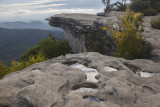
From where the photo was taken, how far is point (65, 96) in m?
5.62

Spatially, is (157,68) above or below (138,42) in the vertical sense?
below

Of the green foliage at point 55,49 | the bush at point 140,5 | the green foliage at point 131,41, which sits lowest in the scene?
the green foliage at point 55,49

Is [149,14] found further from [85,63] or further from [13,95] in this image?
[13,95]

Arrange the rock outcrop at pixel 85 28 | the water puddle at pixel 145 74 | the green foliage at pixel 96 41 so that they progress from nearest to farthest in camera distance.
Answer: the water puddle at pixel 145 74 → the rock outcrop at pixel 85 28 → the green foliage at pixel 96 41

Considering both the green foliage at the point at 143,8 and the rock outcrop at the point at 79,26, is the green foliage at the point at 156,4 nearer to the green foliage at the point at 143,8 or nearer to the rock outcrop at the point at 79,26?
the green foliage at the point at 143,8

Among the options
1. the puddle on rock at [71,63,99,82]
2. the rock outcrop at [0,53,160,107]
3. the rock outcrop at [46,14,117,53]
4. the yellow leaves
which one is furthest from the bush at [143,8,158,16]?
the puddle on rock at [71,63,99,82]

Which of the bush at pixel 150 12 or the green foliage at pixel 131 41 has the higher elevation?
the bush at pixel 150 12

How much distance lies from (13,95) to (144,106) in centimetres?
461

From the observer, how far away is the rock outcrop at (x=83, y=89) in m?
5.10

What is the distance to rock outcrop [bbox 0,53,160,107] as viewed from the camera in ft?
16.7

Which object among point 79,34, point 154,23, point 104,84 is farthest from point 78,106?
point 79,34

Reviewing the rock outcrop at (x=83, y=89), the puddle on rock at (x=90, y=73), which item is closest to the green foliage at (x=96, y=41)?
the puddle on rock at (x=90, y=73)

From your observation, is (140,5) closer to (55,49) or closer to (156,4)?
(156,4)

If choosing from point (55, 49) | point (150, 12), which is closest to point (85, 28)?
point (55, 49)
